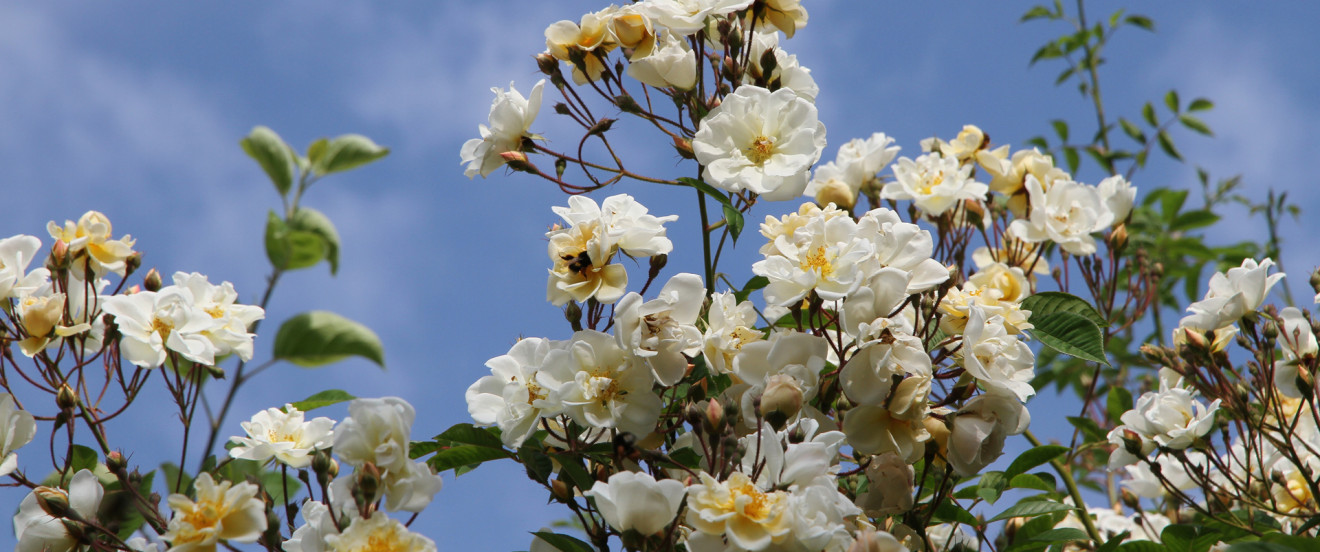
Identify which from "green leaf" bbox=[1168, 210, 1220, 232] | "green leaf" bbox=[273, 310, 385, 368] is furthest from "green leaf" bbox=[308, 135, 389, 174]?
"green leaf" bbox=[1168, 210, 1220, 232]

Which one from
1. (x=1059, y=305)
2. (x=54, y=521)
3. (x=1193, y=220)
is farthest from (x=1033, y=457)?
(x=1193, y=220)

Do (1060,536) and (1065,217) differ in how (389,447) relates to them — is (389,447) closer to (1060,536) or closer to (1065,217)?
(1060,536)

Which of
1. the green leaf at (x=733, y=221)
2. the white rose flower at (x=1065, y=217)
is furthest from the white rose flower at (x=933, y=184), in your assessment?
the green leaf at (x=733, y=221)

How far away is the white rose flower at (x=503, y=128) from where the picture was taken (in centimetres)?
187

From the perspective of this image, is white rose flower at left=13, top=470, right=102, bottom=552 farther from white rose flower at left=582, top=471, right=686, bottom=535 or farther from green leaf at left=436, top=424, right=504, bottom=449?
white rose flower at left=582, top=471, right=686, bottom=535

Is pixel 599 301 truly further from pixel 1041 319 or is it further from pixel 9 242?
pixel 9 242

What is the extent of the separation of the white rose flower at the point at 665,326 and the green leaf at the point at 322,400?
32.7 inches

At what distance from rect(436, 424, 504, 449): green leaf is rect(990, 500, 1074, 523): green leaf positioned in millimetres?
963

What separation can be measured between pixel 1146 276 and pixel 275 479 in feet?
8.34

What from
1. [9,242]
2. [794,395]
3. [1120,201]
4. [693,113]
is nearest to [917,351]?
[794,395]

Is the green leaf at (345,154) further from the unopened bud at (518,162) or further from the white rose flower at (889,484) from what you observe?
the white rose flower at (889,484)

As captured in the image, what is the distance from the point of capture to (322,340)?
3748 millimetres

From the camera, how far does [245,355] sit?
194 cm

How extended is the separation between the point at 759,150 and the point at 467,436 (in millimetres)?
708
